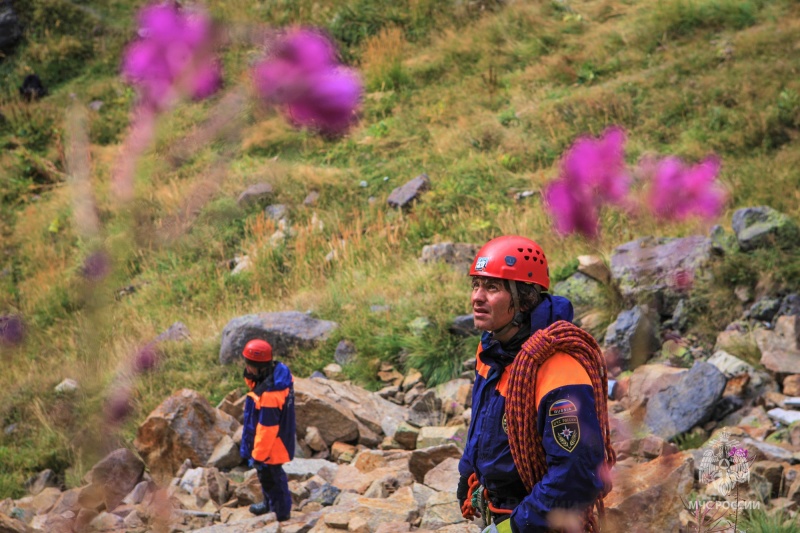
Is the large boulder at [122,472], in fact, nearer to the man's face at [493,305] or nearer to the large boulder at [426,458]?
the large boulder at [426,458]

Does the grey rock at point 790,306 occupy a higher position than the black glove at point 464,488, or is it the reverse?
the black glove at point 464,488

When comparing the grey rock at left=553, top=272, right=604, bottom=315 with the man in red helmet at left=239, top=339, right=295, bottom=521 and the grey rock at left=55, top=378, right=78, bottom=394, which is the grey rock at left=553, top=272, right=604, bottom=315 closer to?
the man in red helmet at left=239, top=339, right=295, bottom=521

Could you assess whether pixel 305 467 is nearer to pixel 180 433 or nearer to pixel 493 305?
pixel 180 433

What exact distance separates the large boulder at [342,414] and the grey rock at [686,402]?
2102mm

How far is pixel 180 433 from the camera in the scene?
6.86 metres

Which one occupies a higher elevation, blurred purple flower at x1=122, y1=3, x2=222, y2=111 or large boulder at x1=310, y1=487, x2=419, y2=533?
blurred purple flower at x1=122, y1=3, x2=222, y2=111

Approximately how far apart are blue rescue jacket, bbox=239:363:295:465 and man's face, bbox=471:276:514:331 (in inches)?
108

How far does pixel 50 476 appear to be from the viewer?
746cm

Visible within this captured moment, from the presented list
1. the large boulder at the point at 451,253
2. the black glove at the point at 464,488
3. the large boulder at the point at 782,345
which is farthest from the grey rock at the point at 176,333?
the black glove at the point at 464,488

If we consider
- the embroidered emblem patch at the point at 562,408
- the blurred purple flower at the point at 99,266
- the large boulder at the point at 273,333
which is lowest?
the large boulder at the point at 273,333

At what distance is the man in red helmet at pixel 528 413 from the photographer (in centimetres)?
234

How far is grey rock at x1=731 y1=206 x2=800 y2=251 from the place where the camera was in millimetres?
6898

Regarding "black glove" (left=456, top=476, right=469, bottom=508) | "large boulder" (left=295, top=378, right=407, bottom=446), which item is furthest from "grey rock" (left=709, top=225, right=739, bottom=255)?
"black glove" (left=456, top=476, right=469, bottom=508)

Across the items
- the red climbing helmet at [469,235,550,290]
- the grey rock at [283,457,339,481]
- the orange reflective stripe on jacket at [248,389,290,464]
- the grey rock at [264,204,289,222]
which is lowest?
the grey rock at [264,204,289,222]
